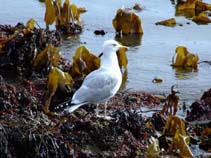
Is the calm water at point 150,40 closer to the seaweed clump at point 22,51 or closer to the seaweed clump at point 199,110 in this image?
the seaweed clump at point 199,110

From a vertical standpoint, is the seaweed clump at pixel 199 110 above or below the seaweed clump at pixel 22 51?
below

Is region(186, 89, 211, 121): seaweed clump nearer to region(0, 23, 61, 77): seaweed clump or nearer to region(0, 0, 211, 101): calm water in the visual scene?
region(0, 0, 211, 101): calm water

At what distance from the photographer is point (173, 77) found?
10.6 m

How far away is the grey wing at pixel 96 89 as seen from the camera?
8.05m

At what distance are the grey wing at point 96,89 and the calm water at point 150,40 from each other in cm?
163

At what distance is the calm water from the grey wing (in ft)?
5.34

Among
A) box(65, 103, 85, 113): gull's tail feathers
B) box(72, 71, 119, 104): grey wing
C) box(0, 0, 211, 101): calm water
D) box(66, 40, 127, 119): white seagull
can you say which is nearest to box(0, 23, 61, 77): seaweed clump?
box(0, 0, 211, 101): calm water

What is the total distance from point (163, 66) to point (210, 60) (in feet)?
2.45

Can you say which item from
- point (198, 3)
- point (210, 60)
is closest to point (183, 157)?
point (210, 60)

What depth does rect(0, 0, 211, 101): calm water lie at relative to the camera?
405 inches

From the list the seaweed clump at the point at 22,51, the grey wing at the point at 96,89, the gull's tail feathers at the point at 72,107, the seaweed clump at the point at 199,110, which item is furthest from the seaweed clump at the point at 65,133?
the seaweed clump at the point at 22,51

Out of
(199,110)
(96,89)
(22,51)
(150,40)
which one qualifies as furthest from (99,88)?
(150,40)

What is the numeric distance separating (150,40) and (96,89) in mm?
4480

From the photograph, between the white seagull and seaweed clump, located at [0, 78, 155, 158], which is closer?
seaweed clump, located at [0, 78, 155, 158]
